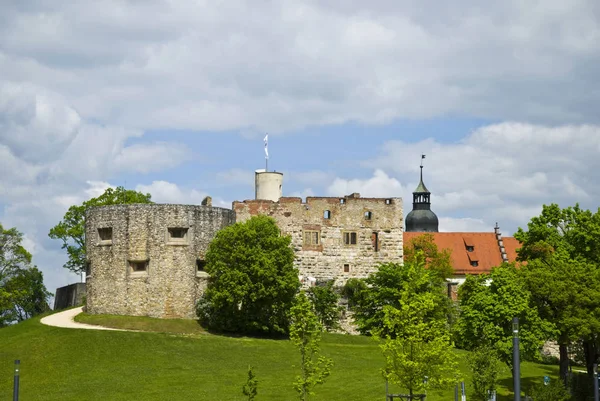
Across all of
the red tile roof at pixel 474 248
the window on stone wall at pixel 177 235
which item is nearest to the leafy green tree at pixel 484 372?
the window on stone wall at pixel 177 235

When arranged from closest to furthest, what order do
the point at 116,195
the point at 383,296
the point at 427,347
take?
the point at 427,347 < the point at 383,296 < the point at 116,195

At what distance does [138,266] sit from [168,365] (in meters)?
13.4

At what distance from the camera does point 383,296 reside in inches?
2603

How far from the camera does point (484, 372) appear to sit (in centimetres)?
4431

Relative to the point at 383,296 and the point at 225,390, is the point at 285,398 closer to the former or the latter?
the point at 225,390

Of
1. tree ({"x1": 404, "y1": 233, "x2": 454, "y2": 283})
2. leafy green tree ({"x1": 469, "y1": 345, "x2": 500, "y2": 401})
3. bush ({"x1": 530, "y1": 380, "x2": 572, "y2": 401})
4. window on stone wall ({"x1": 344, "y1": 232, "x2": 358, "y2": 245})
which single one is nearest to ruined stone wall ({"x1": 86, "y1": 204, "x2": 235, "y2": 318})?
window on stone wall ({"x1": 344, "y1": 232, "x2": 358, "y2": 245})

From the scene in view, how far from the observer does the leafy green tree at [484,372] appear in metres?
44.1

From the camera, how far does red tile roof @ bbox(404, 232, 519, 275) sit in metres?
87.6

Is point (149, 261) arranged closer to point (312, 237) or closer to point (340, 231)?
point (312, 237)

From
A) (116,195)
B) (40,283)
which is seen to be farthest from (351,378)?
(40,283)

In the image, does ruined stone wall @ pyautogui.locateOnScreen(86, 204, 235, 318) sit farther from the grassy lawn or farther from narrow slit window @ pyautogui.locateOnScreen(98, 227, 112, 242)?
the grassy lawn

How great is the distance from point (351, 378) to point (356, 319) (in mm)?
17625

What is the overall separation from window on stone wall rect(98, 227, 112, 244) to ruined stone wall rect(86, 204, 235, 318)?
Result: 0.21 feet

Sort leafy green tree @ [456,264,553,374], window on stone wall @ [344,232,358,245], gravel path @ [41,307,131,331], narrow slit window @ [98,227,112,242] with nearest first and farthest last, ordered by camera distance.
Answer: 1. leafy green tree @ [456,264,553,374]
2. gravel path @ [41,307,131,331]
3. narrow slit window @ [98,227,112,242]
4. window on stone wall @ [344,232,358,245]
